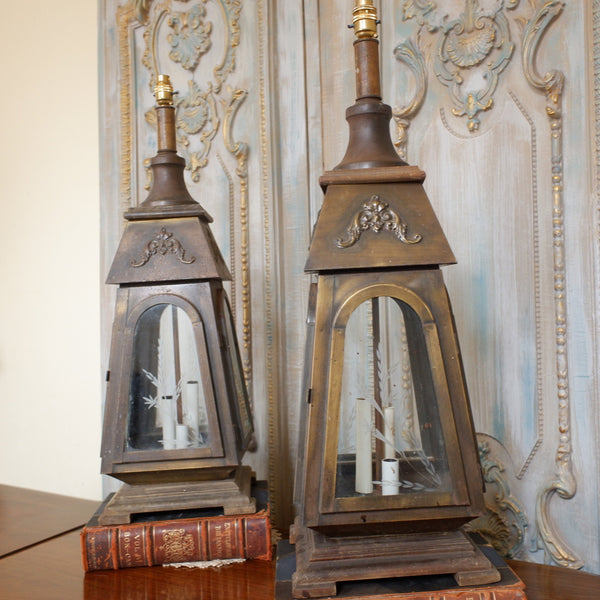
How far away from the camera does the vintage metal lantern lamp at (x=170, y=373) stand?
107 centimetres

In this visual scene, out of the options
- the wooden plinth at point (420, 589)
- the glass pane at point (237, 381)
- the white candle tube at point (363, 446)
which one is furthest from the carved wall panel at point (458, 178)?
the white candle tube at point (363, 446)

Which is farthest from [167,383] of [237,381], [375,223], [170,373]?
[375,223]

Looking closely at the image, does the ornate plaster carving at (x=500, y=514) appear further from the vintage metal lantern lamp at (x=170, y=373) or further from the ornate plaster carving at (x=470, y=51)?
the ornate plaster carving at (x=470, y=51)

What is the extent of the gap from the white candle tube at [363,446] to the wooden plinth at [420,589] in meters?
0.11

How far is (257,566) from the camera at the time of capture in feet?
3.46

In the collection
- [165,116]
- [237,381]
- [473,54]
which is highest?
Result: [473,54]

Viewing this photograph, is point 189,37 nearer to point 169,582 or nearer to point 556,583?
point 169,582

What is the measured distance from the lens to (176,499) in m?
1.09

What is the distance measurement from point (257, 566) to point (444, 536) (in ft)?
1.14

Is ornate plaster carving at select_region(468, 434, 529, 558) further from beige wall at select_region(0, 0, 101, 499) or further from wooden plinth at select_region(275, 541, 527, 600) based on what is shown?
beige wall at select_region(0, 0, 101, 499)

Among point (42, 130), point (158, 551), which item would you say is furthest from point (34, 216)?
point (158, 551)

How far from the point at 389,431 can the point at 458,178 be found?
608mm

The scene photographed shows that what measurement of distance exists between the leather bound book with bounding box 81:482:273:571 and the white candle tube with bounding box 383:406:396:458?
0.31 m

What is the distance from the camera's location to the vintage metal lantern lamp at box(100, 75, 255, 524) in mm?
1074
